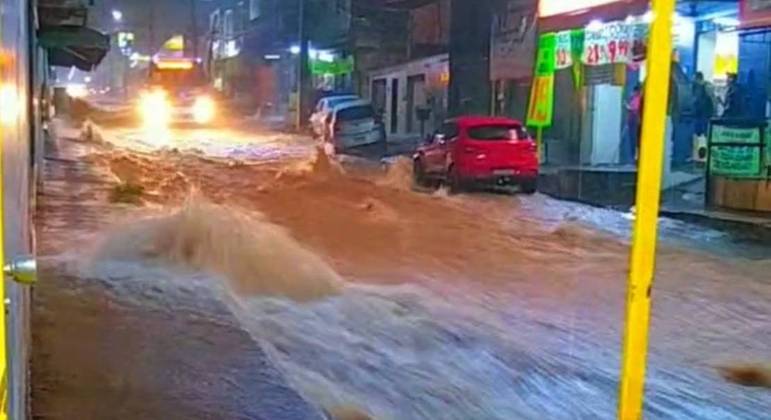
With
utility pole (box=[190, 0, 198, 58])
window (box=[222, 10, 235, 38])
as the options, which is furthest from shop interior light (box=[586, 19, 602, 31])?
utility pole (box=[190, 0, 198, 58])

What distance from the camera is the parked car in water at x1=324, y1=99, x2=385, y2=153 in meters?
39.4

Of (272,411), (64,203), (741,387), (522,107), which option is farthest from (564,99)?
(272,411)

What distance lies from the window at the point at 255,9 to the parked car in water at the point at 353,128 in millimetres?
35165

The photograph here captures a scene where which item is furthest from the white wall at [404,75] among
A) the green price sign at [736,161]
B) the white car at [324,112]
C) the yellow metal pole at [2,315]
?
the yellow metal pole at [2,315]

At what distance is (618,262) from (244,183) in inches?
524

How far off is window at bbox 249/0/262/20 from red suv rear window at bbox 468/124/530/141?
49.3 meters

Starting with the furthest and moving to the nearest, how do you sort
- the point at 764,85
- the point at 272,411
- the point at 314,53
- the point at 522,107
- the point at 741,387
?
1. the point at 314,53
2. the point at 522,107
3. the point at 764,85
4. the point at 741,387
5. the point at 272,411

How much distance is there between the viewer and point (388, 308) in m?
11.8

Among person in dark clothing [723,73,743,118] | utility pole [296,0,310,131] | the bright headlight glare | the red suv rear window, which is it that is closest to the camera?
person in dark clothing [723,73,743,118]

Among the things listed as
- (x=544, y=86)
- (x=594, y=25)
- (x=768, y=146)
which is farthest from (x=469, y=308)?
(x=544, y=86)

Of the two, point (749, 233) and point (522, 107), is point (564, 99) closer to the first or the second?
point (522, 107)

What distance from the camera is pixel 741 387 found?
8852 millimetres

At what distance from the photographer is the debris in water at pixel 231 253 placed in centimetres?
1247

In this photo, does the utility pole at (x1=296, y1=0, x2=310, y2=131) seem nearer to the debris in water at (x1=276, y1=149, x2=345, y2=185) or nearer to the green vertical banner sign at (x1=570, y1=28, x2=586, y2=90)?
the debris in water at (x1=276, y1=149, x2=345, y2=185)
